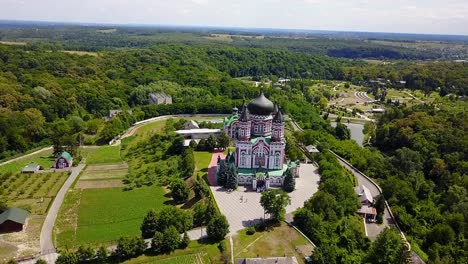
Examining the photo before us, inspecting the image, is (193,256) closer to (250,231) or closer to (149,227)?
(149,227)

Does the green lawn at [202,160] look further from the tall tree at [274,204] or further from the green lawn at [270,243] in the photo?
the green lawn at [270,243]

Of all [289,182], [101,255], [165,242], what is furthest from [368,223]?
[101,255]

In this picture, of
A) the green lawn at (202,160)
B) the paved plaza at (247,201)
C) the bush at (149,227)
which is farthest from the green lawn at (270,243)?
the green lawn at (202,160)

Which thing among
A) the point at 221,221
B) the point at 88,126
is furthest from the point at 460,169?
the point at 88,126

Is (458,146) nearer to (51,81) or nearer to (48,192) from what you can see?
(48,192)

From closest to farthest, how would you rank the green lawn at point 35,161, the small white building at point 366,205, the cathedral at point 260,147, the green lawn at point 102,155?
the small white building at point 366,205 → the cathedral at point 260,147 → the green lawn at point 35,161 → the green lawn at point 102,155
